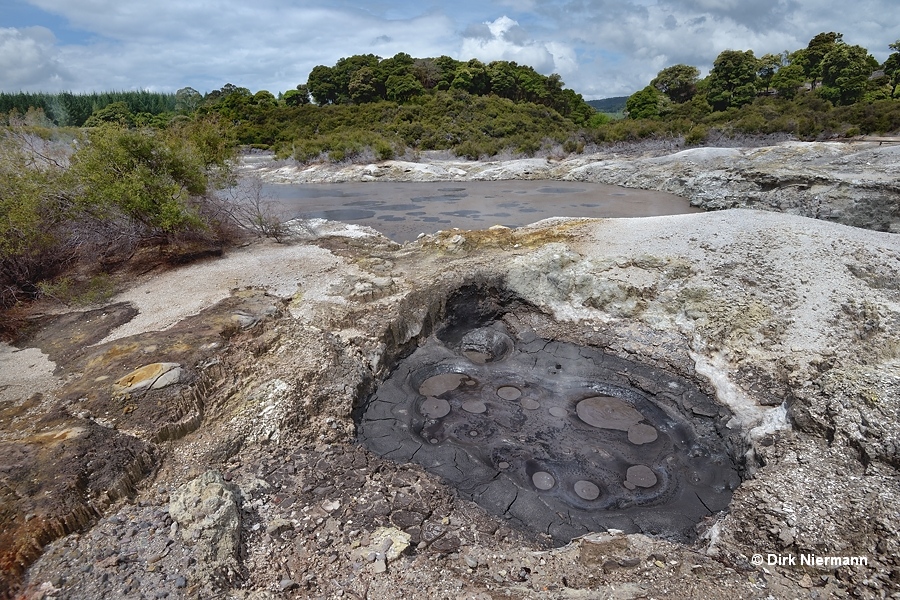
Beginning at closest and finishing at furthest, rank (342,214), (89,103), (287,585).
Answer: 1. (287,585)
2. (342,214)
3. (89,103)

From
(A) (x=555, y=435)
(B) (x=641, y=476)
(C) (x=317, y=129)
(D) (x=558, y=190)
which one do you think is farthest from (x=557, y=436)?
(C) (x=317, y=129)

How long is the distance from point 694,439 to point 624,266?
348 cm

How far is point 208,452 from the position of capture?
450 centimetres

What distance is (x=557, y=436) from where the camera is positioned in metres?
5.51

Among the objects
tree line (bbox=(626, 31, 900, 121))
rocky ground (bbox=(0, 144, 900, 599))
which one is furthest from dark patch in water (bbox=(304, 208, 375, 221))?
tree line (bbox=(626, 31, 900, 121))

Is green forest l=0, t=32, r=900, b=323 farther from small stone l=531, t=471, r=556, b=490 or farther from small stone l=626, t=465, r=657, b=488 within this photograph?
small stone l=626, t=465, r=657, b=488

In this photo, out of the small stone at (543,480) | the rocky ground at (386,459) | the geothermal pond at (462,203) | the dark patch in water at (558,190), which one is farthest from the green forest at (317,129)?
the dark patch in water at (558,190)

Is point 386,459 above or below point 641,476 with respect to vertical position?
above

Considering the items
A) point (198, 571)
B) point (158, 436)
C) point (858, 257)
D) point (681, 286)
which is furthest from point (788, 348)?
point (158, 436)

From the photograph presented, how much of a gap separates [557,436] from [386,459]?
1926mm

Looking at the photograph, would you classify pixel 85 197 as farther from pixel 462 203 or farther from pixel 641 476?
pixel 462 203

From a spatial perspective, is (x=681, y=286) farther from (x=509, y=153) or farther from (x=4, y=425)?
(x=509, y=153)

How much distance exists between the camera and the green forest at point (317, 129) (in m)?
8.00

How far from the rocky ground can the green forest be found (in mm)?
1658
